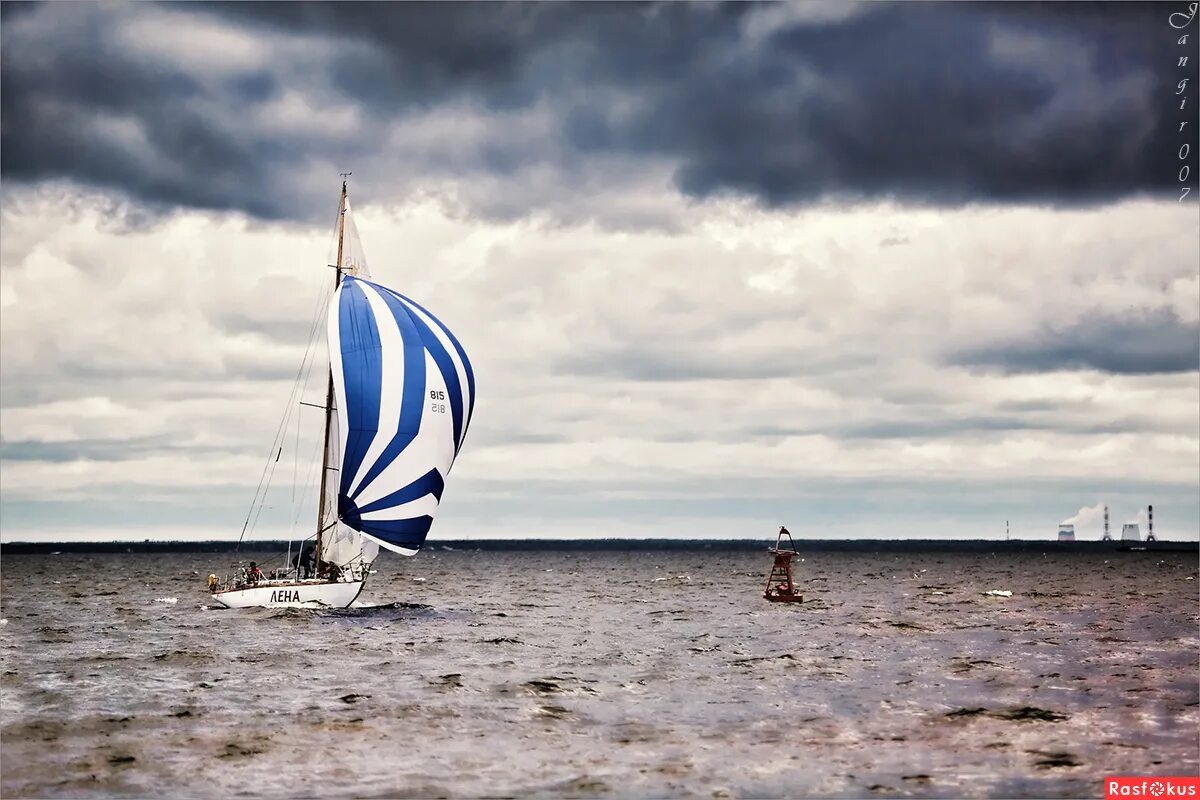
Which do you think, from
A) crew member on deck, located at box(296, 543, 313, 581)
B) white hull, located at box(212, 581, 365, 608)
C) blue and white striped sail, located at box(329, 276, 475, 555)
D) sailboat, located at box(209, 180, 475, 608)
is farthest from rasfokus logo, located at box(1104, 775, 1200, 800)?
crew member on deck, located at box(296, 543, 313, 581)

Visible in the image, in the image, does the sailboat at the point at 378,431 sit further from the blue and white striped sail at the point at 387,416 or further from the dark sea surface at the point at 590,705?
the dark sea surface at the point at 590,705

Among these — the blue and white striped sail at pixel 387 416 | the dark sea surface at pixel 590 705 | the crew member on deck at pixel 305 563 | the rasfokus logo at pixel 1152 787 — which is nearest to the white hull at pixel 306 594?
the crew member on deck at pixel 305 563

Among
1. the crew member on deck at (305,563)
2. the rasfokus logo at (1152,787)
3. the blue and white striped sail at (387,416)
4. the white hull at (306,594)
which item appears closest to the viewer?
the rasfokus logo at (1152,787)

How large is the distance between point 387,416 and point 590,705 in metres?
23.8

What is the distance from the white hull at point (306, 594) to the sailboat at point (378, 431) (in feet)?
0.19

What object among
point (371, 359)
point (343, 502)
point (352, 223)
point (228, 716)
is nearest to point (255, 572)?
point (343, 502)

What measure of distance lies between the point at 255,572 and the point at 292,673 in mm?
21108

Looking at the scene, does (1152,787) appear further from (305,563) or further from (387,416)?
(305,563)

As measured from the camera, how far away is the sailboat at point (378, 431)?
5584cm

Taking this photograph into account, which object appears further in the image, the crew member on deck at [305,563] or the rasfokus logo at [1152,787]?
the crew member on deck at [305,563]

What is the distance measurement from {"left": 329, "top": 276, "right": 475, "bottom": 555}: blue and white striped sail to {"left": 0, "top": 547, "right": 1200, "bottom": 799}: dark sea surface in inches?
208

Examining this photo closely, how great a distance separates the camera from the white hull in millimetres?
58531

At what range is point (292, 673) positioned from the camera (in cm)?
4181

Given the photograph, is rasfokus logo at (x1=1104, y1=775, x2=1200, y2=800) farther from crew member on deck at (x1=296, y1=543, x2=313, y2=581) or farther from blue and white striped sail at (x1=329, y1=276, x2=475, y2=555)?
crew member on deck at (x1=296, y1=543, x2=313, y2=581)
